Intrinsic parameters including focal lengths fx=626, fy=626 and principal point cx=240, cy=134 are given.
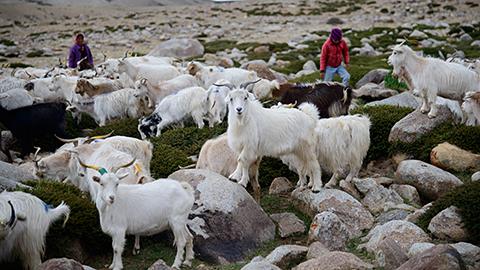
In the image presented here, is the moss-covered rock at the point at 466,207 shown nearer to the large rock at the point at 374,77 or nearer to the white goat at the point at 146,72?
the white goat at the point at 146,72

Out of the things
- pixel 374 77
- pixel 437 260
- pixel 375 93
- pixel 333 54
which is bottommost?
pixel 374 77

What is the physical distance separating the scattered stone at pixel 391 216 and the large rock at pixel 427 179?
0.93m

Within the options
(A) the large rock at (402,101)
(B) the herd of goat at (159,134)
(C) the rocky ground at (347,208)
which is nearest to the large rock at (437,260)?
(C) the rocky ground at (347,208)

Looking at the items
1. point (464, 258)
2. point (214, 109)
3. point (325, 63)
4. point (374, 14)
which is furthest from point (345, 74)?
point (374, 14)

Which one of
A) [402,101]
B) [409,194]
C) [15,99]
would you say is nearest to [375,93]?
[402,101]

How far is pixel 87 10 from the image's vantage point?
62.7 metres

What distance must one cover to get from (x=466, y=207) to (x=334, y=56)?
7.90 m

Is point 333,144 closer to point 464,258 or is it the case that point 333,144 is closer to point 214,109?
point 464,258

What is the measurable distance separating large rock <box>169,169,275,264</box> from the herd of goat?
1.24 feet

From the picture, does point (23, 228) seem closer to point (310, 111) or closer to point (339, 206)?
point (339, 206)

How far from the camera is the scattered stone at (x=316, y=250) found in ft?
21.5

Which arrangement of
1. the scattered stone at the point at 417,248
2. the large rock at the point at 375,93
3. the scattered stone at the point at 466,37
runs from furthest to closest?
the scattered stone at the point at 466,37, the large rock at the point at 375,93, the scattered stone at the point at 417,248

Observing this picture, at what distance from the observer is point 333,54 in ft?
47.2

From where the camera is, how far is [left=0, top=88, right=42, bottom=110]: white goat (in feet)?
44.2
